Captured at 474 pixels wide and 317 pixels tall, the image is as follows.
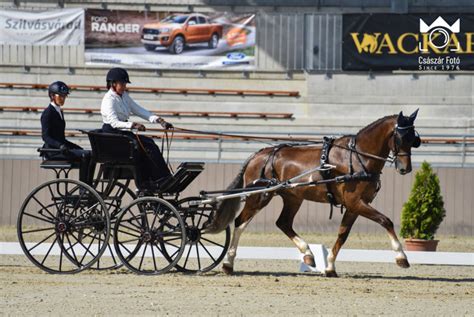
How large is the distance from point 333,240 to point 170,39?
25.0 ft

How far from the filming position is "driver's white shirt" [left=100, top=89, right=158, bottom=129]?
33.3 feet

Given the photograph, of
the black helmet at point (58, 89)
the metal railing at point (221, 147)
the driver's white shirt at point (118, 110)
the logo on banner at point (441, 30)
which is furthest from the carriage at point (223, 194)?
the logo on banner at point (441, 30)

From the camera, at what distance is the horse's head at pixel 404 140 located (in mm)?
10250

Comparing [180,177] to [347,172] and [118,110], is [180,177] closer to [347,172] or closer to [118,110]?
[118,110]

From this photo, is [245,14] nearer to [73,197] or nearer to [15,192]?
[15,192]

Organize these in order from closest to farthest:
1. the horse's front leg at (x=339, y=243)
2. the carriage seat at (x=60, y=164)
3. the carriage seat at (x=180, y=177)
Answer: the carriage seat at (x=180, y=177) < the carriage seat at (x=60, y=164) < the horse's front leg at (x=339, y=243)

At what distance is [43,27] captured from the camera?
22.6 m

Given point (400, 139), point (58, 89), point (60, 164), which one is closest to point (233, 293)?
point (60, 164)

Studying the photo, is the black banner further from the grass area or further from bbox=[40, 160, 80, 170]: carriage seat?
bbox=[40, 160, 80, 170]: carriage seat

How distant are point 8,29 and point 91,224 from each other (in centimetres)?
1328

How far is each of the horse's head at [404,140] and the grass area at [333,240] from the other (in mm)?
5413

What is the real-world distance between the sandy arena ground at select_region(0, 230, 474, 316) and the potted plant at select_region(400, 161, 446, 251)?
2867 millimetres

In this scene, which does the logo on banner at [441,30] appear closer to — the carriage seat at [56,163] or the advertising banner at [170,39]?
the advertising banner at [170,39]

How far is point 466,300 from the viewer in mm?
8805
